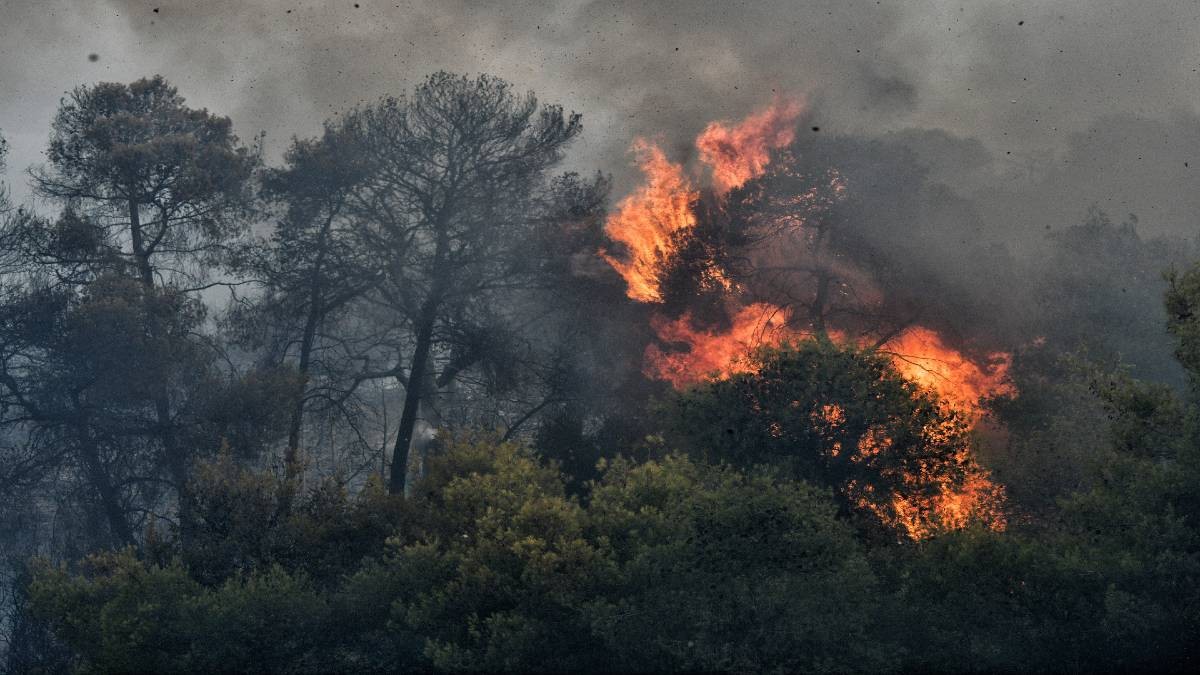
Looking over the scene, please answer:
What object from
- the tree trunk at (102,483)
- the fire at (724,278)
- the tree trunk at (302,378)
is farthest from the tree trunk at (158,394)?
the fire at (724,278)

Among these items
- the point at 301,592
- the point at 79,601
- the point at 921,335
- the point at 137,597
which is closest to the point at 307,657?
the point at 301,592

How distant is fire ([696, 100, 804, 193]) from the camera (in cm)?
3366

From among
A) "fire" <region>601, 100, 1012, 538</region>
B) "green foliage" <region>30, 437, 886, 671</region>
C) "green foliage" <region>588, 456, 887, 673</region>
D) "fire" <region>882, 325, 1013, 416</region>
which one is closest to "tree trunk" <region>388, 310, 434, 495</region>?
"fire" <region>601, 100, 1012, 538</region>

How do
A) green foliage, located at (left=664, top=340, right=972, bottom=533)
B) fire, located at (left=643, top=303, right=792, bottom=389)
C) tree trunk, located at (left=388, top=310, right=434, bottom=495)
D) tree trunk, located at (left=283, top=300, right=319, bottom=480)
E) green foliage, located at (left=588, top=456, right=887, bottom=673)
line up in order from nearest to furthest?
green foliage, located at (left=588, top=456, right=887, bottom=673) → green foliage, located at (left=664, top=340, right=972, bottom=533) → tree trunk, located at (left=283, top=300, right=319, bottom=480) → fire, located at (left=643, top=303, right=792, bottom=389) → tree trunk, located at (left=388, top=310, right=434, bottom=495)

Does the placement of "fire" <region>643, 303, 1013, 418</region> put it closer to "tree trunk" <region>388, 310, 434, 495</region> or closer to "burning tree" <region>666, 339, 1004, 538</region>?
"tree trunk" <region>388, 310, 434, 495</region>

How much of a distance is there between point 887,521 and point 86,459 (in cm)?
2266

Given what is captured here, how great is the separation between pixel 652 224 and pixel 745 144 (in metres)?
4.15

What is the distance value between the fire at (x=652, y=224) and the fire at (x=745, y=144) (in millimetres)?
1153

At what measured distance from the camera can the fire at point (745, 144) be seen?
33656 mm

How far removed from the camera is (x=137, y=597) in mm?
20016

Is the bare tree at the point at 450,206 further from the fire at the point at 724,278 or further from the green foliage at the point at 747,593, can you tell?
the green foliage at the point at 747,593

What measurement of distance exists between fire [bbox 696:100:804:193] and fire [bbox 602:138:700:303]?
1.15 metres

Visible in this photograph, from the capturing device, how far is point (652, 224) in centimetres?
3328

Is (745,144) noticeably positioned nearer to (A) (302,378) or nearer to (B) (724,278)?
(B) (724,278)
